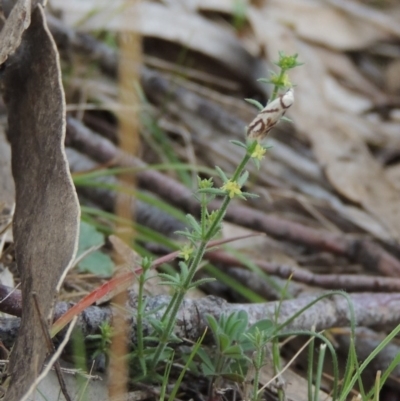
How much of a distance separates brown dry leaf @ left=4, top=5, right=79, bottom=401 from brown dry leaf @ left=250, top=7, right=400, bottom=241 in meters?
1.52

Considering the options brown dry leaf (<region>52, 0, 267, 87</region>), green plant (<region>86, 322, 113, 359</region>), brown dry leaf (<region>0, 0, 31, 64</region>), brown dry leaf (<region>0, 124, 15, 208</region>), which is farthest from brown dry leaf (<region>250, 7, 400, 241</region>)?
brown dry leaf (<region>0, 0, 31, 64</region>)

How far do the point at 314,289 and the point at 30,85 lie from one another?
3.62 ft

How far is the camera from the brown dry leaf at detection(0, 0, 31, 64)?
4.70 ft

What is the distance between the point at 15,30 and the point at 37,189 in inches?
13.4

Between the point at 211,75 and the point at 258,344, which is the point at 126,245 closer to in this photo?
the point at 258,344

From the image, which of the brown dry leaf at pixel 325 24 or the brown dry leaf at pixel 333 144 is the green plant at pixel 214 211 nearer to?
the brown dry leaf at pixel 333 144

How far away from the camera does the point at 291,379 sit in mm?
1737

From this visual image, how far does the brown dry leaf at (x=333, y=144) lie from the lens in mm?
2789

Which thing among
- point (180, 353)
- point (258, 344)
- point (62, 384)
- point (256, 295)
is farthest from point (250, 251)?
point (62, 384)

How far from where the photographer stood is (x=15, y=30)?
1.45m

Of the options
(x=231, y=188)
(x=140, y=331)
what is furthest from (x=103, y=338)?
(x=231, y=188)

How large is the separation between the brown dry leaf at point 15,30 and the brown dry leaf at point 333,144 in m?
1.61

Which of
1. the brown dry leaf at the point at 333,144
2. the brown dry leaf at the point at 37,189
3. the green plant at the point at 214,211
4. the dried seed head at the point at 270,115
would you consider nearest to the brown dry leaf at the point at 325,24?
the brown dry leaf at the point at 333,144

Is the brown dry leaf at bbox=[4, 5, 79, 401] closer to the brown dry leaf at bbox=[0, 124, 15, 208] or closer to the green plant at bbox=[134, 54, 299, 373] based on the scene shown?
the green plant at bbox=[134, 54, 299, 373]
